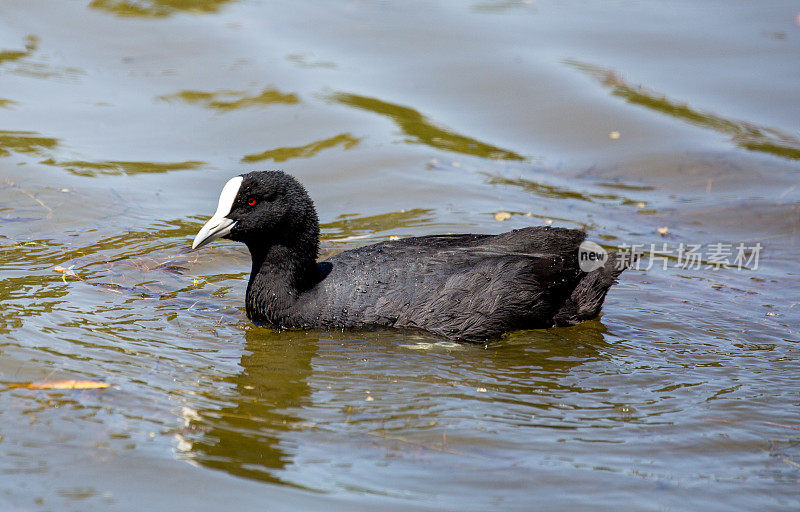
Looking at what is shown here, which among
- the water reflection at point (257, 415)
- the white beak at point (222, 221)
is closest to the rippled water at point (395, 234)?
the water reflection at point (257, 415)

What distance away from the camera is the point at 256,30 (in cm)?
1117

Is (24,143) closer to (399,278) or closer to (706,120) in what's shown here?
(399,278)

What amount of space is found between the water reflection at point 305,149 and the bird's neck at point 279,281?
2.89 m

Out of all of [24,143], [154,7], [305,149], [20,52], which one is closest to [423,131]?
[305,149]

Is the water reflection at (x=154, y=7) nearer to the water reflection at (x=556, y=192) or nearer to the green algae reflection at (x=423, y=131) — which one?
the green algae reflection at (x=423, y=131)

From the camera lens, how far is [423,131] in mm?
9203

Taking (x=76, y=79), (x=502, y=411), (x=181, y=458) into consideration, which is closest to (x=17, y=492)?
(x=181, y=458)

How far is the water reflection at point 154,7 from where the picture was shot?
1131 cm

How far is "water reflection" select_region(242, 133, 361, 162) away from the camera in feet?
28.3

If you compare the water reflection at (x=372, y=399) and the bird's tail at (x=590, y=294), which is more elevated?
the bird's tail at (x=590, y=294)

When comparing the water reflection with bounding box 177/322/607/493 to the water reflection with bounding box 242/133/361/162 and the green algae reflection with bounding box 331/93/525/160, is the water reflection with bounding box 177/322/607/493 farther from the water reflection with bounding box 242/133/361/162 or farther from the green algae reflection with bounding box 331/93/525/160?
the green algae reflection with bounding box 331/93/525/160

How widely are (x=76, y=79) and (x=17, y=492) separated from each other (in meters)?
6.83

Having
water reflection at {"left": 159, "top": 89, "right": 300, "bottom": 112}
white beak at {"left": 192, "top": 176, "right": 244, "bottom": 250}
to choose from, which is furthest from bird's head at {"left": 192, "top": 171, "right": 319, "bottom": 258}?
water reflection at {"left": 159, "top": 89, "right": 300, "bottom": 112}

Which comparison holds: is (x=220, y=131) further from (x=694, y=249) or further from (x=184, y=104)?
(x=694, y=249)
